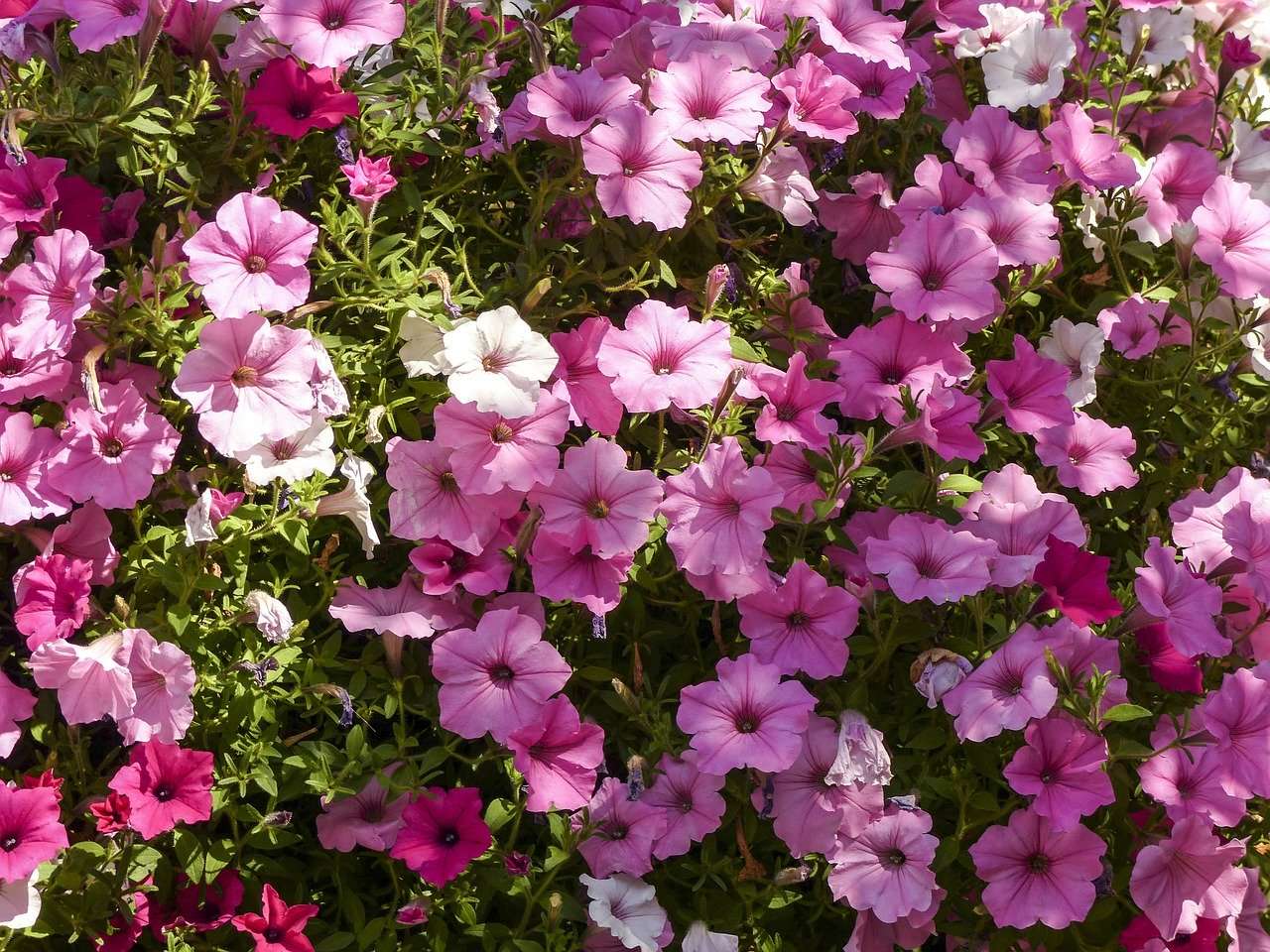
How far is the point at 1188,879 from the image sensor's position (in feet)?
5.15

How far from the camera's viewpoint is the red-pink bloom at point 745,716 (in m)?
1.52

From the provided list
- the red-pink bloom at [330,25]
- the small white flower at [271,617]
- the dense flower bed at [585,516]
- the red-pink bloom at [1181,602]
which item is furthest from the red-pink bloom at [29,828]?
the red-pink bloom at [1181,602]

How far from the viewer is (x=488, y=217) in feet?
6.31

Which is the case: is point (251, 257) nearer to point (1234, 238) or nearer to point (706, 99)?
point (706, 99)

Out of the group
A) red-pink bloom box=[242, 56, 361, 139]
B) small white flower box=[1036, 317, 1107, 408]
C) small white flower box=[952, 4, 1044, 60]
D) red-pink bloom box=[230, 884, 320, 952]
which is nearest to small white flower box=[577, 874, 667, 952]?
red-pink bloom box=[230, 884, 320, 952]

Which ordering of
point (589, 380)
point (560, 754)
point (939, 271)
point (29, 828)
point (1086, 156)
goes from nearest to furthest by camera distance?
point (29, 828), point (560, 754), point (589, 380), point (939, 271), point (1086, 156)

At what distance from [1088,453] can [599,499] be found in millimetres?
697

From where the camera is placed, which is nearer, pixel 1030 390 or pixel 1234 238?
pixel 1030 390

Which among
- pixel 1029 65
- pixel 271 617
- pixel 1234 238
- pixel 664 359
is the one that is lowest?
pixel 271 617

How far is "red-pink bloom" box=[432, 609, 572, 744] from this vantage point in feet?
5.03

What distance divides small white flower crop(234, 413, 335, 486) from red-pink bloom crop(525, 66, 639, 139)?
49cm

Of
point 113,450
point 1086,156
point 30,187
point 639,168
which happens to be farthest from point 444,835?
point 1086,156

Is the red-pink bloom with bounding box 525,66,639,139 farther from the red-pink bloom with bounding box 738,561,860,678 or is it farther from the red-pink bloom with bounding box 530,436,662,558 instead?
the red-pink bloom with bounding box 738,561,860,678

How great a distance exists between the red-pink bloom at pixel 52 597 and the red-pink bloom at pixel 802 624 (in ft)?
2.56
